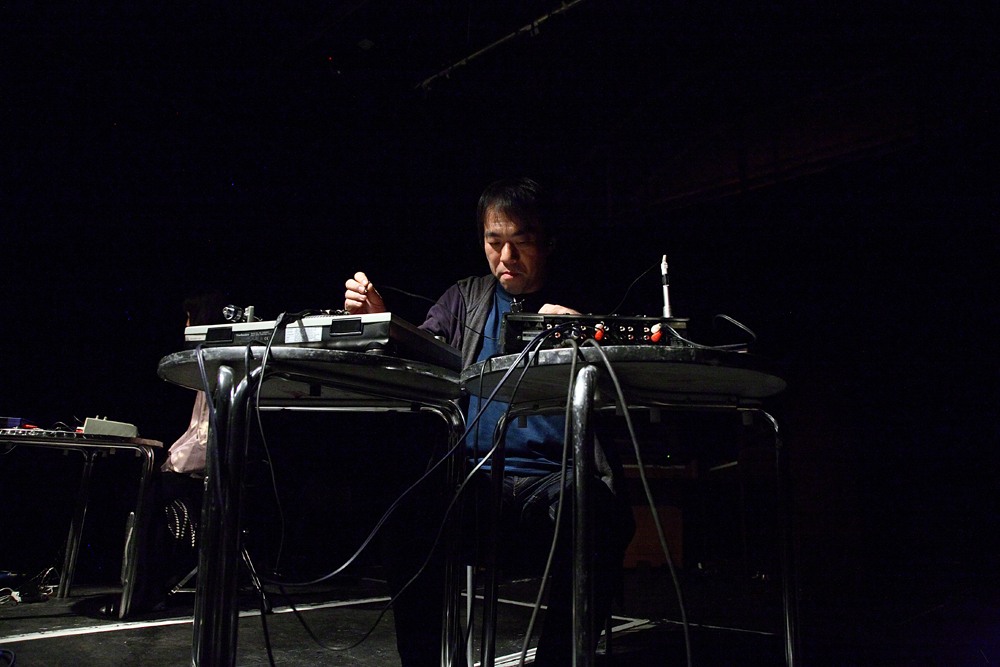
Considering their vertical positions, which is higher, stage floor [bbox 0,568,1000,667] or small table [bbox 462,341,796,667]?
small table [bbox 462,341,796,667]

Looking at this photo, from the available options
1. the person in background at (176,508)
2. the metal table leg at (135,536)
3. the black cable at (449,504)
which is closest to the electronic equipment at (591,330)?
the black cable at (449,504)

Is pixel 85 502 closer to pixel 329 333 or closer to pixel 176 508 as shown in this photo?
pixel 176 508

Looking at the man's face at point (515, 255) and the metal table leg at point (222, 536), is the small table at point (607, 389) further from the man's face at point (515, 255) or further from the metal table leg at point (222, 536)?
the man's face at point (515, 255)

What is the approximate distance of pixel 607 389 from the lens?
3.42ft

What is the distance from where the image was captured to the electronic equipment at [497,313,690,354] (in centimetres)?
97

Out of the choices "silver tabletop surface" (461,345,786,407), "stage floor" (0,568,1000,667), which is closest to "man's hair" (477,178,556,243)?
"silver tabletop surface" (461,345,786,407)

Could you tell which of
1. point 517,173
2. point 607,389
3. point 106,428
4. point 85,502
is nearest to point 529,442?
point 607,389

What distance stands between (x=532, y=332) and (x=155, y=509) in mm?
2230

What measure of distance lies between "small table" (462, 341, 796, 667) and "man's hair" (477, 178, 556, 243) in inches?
25.9

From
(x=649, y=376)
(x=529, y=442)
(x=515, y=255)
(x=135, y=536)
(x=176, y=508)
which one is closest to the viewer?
(x=649, y=376)

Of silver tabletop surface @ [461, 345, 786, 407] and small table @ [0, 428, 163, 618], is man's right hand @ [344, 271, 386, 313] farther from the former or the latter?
small table @ [0, 428, 163, 618]

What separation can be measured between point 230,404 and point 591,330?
1.81 ft

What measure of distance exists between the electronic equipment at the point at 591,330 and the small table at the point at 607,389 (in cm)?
5

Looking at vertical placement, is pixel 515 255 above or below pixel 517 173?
below
